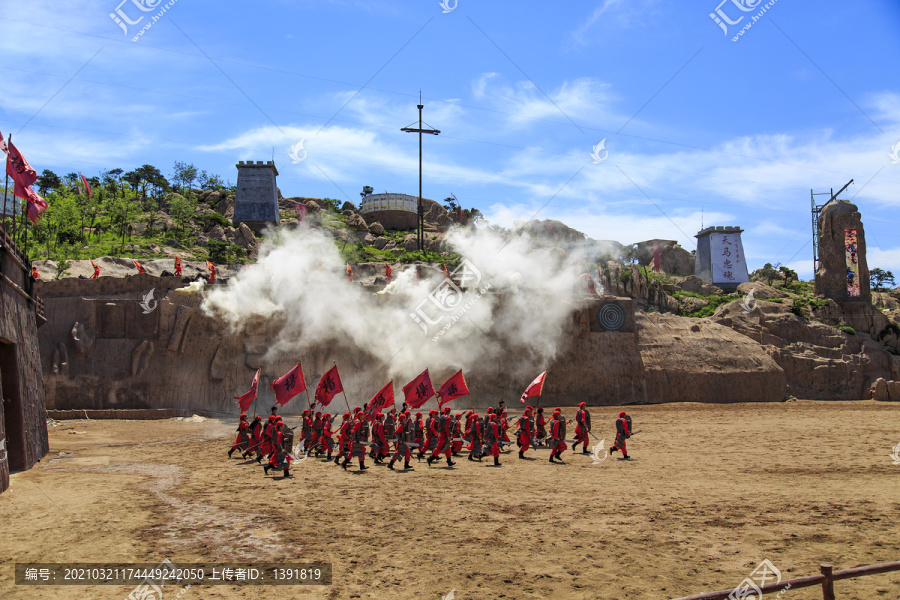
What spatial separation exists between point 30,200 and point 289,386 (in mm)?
8802

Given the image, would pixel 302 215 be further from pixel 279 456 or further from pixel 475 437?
pixel 279 456

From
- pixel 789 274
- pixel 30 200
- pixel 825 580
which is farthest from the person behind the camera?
pixel 789 274

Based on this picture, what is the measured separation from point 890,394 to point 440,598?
32.9 m

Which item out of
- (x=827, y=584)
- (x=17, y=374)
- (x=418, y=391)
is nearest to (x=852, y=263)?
(x=418, y=391)

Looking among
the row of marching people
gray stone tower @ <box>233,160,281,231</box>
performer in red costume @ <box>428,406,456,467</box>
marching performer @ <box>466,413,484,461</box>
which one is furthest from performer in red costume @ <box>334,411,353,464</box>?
gray stone tower @ <box>233,160,281,231</box>

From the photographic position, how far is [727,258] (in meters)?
63.5

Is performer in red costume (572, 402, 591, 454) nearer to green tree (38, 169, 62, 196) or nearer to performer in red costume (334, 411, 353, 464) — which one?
performer in red costume (334, 411, 353, 464)

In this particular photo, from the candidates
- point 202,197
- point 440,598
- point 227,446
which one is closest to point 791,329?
point 227,446

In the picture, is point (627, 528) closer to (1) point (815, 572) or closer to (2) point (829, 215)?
(1) point (815, 572)

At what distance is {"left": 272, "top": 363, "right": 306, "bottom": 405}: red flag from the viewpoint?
1677 cm

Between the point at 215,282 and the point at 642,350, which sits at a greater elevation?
the point at 215,282

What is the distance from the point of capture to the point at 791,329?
34.3 meters

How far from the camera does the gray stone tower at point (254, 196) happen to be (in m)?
63.3

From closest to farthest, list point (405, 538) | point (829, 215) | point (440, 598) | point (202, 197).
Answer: point (440, 598) < point (405, 538) < point (829, 215) < point (202, 197)
